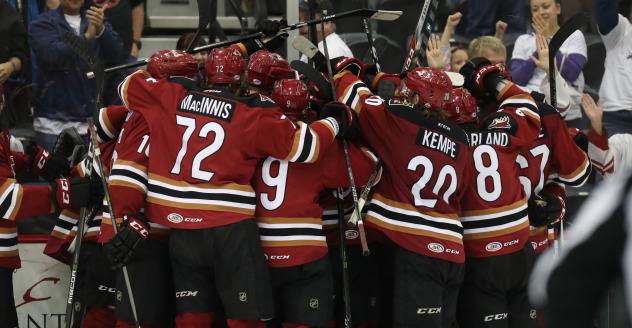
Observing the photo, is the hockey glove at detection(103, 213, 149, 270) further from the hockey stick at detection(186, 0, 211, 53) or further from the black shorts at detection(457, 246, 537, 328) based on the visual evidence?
the black shorts at detection(457, 246, 537, 328)

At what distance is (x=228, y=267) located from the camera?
14.1ft

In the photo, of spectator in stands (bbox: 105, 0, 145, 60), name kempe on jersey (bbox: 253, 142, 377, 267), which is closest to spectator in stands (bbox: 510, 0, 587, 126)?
spectator in stands (bbox: 105, 0, 145, 60)

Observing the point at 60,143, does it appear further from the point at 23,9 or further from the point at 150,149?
the point at 23,9

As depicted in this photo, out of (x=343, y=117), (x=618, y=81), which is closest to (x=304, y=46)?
(x=343, y=117)

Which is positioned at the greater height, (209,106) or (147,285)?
(209,106)

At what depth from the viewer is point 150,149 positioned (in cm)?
443

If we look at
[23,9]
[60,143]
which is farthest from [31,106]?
[60,143]

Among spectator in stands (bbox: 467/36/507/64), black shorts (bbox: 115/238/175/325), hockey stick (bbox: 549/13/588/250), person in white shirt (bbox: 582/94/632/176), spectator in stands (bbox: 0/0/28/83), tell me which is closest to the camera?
black shorts (bbox: 115/238/175/325)

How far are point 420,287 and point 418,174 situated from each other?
19.0 inches

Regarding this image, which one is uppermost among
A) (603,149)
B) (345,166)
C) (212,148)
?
(212,148)

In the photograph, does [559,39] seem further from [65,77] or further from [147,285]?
[65,77]

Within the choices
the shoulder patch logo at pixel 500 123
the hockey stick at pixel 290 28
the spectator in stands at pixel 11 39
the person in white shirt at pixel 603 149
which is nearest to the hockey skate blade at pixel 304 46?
the hockey stick at pixel 290 28

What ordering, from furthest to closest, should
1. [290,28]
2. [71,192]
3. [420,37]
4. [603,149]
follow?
[603,149] → [420,37] → [290,28] → [71,192]

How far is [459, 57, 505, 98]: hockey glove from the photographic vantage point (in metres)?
5.08
